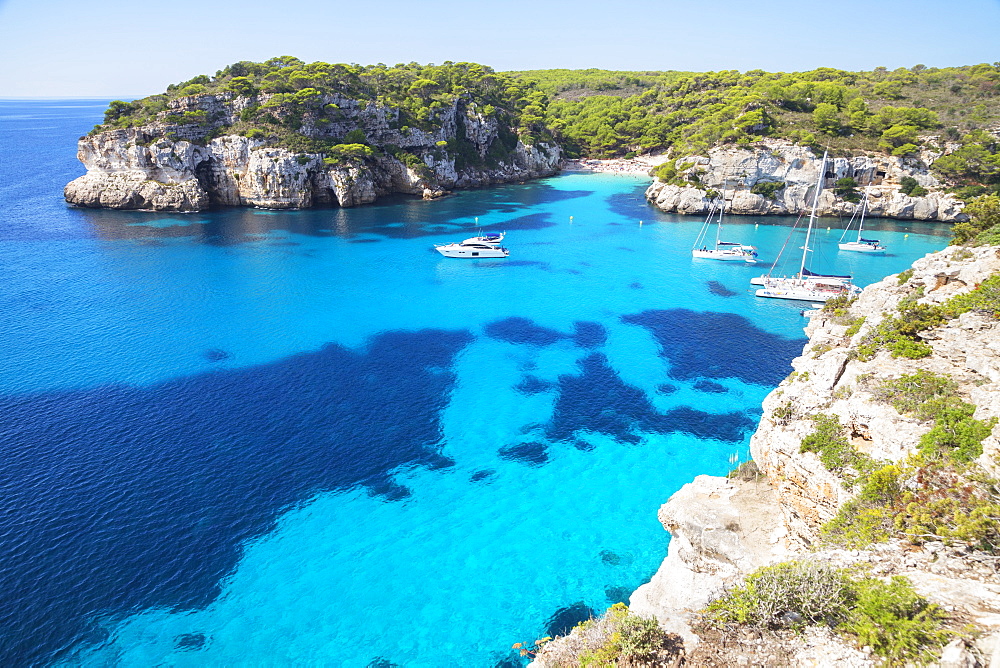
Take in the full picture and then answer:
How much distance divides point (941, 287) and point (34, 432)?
152 ft

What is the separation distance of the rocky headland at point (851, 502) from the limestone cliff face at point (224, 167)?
276 ft

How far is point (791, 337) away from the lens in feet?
144

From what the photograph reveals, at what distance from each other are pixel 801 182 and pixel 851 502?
86.1 m

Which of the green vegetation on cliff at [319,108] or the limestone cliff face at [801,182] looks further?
the green vegetation on cliff at [319,108]

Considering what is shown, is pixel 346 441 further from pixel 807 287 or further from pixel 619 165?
pixel 619 165

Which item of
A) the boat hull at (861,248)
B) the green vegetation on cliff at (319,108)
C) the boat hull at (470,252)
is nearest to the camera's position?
the boat hull at (861,248)

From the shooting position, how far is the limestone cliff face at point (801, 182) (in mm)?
82312

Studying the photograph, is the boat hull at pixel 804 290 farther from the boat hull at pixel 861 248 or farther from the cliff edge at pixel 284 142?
the cliff edge at pixel 284 142

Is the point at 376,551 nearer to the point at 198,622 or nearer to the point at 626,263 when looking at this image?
→ the point at 198,622

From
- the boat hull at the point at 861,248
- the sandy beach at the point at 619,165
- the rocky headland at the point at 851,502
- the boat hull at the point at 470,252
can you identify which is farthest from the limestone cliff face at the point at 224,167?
the rocky headland at the point at 851,502

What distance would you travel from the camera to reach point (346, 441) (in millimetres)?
29969

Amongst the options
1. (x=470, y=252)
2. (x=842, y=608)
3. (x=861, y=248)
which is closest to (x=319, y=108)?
(x=470, y=252)

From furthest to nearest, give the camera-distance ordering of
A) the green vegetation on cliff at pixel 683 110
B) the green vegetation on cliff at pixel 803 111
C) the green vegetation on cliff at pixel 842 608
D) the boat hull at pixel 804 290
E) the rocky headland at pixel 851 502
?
the green vegetation on cliff at pixel 803 111, the green vegetation on cliff at pixel 683 110, the boat hull at pixel 804 290, the rocky headland at pixel 851 502, the green vegetation on cliff at pixel 842 608

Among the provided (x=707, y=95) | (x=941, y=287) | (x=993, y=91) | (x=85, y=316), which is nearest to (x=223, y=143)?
(x=85, y=316)
